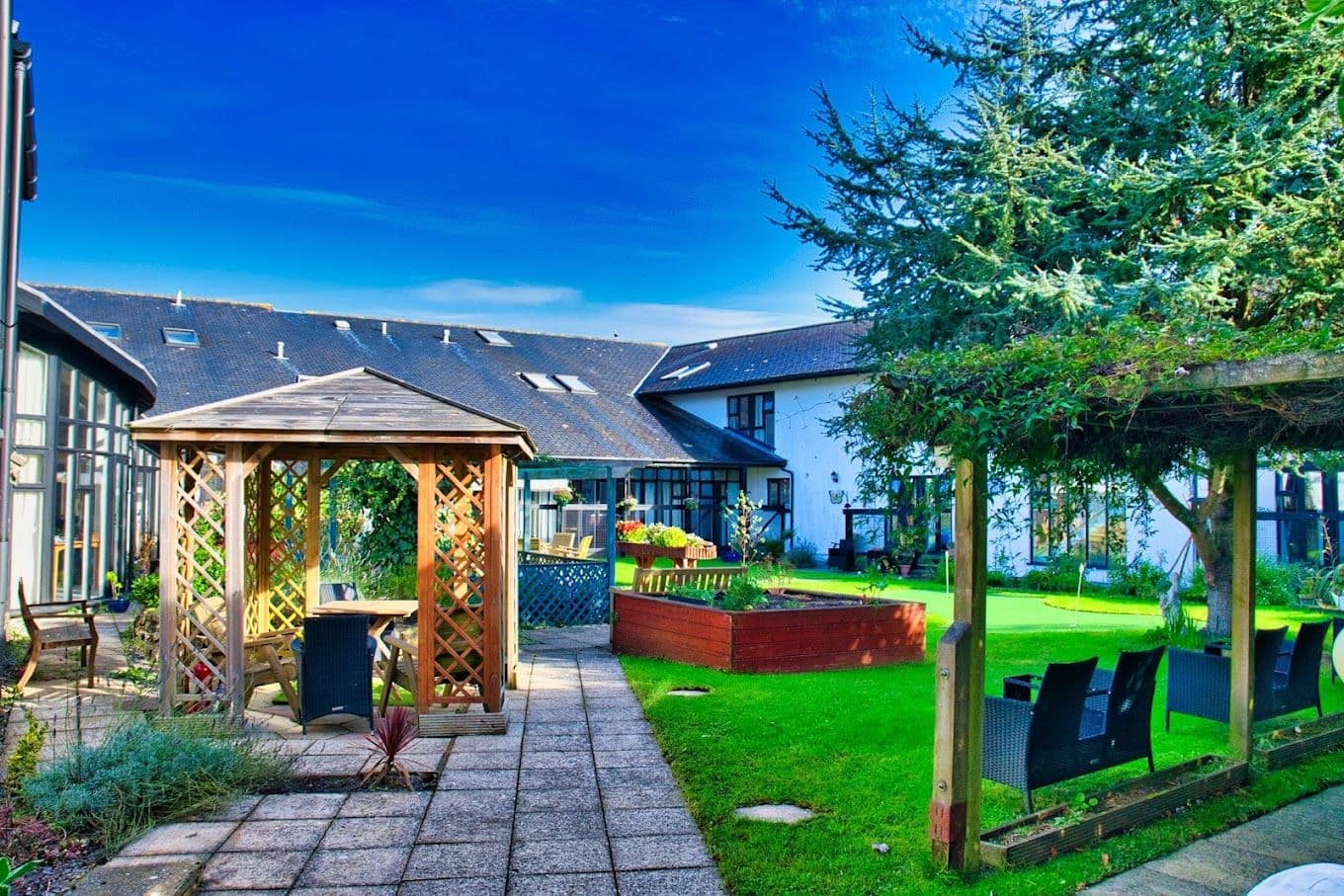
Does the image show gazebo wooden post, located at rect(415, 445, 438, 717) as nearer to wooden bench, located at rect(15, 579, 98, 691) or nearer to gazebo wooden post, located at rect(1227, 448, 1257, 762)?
wooden bench, located at rect(15, 579, 98, 691)

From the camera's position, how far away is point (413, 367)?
2716 cm

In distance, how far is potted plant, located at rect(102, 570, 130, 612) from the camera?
15.1 metres

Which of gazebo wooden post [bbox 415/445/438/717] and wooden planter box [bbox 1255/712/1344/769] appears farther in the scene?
gazebo wooden post [bbox 415/445/438/717]

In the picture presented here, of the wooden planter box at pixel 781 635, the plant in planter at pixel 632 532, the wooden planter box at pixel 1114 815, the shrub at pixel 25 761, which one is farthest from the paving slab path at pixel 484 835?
the plant in planter at pixel 632 532

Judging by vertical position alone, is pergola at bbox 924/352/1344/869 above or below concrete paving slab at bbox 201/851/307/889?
above

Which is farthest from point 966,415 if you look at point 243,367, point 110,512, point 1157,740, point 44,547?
point 243,367

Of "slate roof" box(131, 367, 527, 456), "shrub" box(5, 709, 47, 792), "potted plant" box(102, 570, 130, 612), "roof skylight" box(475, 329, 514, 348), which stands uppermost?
"roof skylight" box(475, 329, 514, 348)

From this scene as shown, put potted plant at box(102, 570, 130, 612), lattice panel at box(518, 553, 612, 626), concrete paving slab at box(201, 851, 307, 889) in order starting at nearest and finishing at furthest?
concrete paving slab at box(201, 851, 307, 889), lattice panel at box(518, 553, 612, 626), potted plant at box(102, 570, 130, 612)

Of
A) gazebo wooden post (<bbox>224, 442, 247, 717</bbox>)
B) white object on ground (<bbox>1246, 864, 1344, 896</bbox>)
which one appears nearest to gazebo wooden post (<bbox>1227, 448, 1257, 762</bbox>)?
white object on ground (<bbox>1246, 864, 1344, 896</bbox>)

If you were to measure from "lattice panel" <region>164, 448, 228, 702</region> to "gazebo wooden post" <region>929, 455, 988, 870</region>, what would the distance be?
218 inches

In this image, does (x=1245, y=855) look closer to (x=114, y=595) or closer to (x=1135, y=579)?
(x=1135, y=579)

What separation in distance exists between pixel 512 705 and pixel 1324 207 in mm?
8733

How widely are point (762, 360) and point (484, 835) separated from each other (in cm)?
2492

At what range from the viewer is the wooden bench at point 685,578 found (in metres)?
A: 12.3
